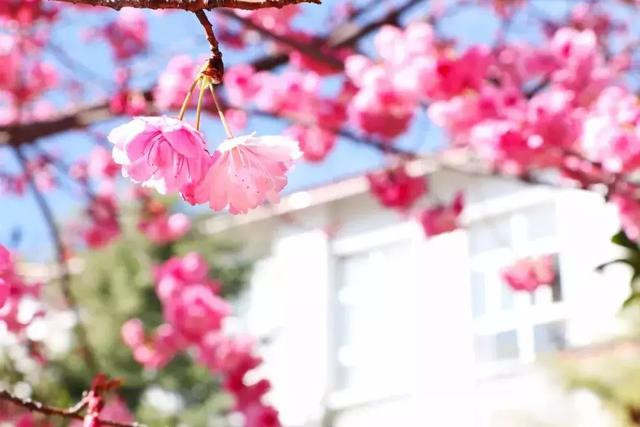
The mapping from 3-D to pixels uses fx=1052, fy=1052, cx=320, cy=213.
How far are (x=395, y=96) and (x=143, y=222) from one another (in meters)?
2.17

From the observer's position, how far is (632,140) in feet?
8.17

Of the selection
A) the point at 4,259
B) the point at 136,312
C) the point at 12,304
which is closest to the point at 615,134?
the point at 12,304

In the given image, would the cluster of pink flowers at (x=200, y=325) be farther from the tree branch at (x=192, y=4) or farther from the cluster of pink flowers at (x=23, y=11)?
the tree branch at (x=192, y=4)

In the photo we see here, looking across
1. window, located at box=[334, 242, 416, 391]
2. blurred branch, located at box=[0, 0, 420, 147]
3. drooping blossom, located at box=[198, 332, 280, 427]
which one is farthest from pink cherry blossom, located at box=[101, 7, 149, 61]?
window, located at box=[334, 242, 416, 391]

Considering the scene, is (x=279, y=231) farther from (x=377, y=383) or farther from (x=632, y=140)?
(x=632, y=140)

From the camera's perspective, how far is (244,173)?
117 centimetres

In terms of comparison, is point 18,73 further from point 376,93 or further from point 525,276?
point 525,276

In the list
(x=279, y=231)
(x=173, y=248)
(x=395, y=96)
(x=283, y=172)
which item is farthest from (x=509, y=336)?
(x=283, y=172)

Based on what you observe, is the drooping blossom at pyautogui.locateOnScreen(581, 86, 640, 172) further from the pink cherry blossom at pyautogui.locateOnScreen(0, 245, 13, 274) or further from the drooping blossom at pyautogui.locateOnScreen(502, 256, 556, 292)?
the drooping blossom at pyautogui.locateOnScreen(502, 256, 556, 292)

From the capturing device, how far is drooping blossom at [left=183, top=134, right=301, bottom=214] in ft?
3.80

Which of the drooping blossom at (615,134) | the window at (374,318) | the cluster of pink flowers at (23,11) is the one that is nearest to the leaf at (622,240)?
the drooping blossom at (615,134)

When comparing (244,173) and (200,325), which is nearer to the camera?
(244,173)

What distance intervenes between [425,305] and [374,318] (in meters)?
0.62

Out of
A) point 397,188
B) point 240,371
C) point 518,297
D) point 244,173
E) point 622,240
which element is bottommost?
point 244,173
